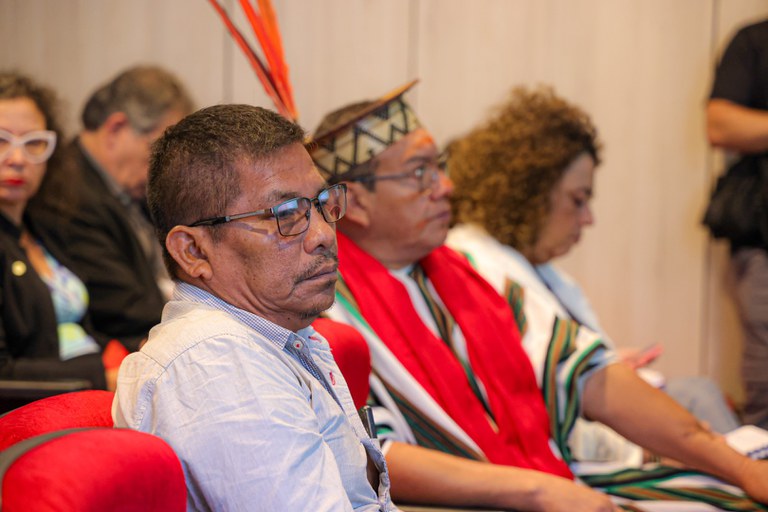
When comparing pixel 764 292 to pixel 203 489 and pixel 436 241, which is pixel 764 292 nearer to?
pixel 436 241

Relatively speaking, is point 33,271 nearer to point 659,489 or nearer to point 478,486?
point 478,486

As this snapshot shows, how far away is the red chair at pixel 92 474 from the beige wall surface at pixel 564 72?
107 inches

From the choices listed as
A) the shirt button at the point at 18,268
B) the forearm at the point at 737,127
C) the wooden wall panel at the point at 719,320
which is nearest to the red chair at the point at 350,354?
the shirt button at the point at 18,268

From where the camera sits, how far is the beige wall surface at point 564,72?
3.55 m

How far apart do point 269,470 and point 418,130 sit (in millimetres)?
1295

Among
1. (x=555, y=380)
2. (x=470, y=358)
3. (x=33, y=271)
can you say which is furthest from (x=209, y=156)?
(x=33, y=271)

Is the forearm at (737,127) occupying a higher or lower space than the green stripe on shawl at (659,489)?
higher

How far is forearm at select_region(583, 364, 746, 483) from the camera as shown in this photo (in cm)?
197

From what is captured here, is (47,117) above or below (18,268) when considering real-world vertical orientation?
above

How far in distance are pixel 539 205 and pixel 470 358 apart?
30.9 inches

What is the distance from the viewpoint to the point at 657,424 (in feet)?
6.59

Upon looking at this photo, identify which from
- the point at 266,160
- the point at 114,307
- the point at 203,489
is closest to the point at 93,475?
the point at 203,489

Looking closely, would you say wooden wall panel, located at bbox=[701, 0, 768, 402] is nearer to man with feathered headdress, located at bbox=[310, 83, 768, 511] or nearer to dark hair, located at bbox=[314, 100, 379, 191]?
man with feathered headdress, located at bbox=[310, 83, 768, 511]

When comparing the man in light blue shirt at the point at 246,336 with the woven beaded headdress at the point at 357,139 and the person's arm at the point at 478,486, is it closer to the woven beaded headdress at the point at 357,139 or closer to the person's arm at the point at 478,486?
the person's arm at the point at 478,486
